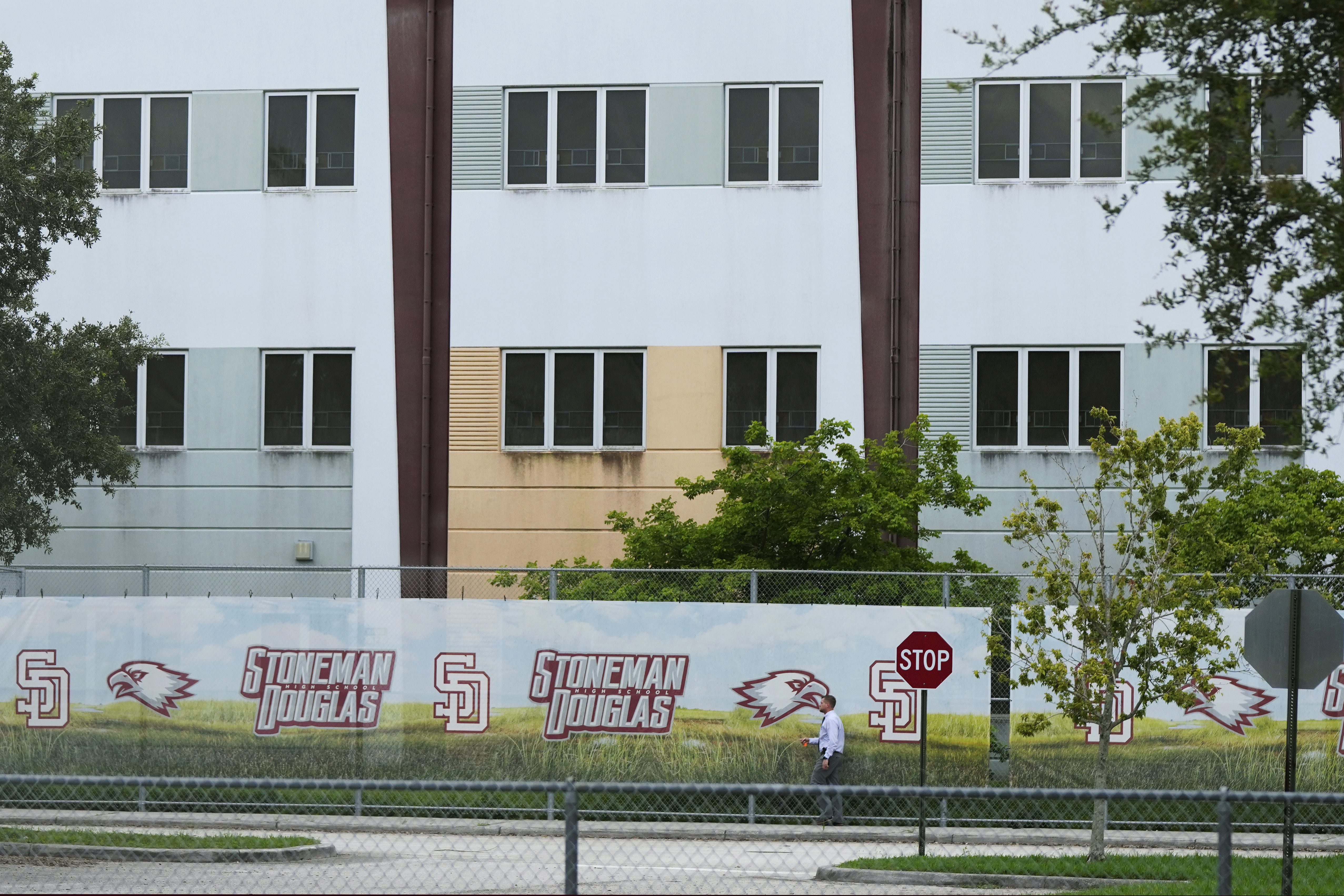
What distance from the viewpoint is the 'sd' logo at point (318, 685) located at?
18.6 m

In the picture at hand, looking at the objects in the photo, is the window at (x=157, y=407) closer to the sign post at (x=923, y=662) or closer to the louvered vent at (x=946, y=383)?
the louvered vent at (x=946, y=383)

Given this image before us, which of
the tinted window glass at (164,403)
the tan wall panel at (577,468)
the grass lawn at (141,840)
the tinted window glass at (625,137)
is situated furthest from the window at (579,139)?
the grass lawn at (141,840)

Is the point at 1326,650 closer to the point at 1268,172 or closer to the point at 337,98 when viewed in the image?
the point at 1268,172

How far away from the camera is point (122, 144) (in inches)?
976

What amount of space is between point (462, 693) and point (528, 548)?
5.49 m

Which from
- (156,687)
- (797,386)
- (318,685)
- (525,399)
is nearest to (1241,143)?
(318,685)

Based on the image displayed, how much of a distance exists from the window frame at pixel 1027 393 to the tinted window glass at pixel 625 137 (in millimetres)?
5996

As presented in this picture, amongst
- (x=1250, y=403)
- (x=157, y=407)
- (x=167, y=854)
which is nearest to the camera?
(x=167, y=854)

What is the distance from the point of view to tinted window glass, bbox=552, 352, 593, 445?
944 inches

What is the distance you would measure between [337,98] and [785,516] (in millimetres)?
10382

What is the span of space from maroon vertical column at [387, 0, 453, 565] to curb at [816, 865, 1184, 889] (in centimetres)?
1129

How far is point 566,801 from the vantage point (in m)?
7.86

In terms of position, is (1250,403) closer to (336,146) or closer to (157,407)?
(336,146)

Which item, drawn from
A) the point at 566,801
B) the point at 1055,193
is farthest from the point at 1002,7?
the point at 566,801
